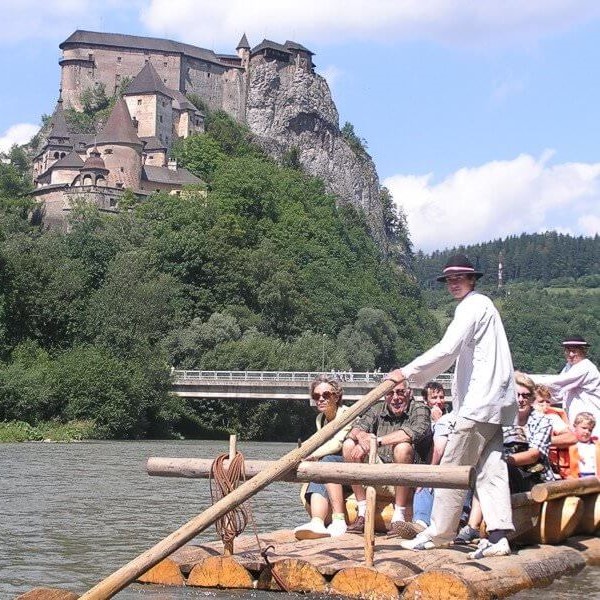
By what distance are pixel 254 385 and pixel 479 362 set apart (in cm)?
6497

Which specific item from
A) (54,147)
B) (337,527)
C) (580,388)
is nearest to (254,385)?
(580,388)

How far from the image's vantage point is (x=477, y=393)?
39.2 feet

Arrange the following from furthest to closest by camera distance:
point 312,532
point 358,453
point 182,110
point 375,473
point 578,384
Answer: point 182,110
point 578,384
point 312,532
point 358,453
point 375,473

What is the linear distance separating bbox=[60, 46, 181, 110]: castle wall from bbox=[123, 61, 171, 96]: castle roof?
5.99 meters

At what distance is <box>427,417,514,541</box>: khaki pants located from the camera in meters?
12.1

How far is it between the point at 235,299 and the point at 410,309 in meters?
40.4

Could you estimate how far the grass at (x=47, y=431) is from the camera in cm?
5562

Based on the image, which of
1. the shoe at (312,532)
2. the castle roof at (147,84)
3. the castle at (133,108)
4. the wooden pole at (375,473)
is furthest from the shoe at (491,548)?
the castle roof at (147,84)

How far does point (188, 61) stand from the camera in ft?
528

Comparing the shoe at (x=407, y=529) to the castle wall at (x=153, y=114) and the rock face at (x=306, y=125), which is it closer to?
the castle wall at (x=153, y=114)

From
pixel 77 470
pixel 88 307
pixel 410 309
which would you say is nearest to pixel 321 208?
pixel 410 309

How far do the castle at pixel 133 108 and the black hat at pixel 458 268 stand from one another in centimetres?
11216

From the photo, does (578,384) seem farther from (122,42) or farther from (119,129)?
(122,42)

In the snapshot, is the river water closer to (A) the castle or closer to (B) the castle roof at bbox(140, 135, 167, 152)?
(A) the castle
